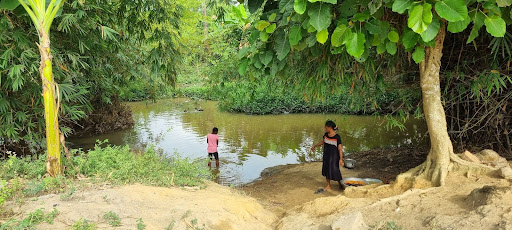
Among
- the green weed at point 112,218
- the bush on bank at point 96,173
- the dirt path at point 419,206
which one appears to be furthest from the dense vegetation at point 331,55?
Answer: the green weed at point 112,218

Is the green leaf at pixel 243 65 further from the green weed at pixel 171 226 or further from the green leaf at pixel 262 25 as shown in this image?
the green weed at pixel 171 226

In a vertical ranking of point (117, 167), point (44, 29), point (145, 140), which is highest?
point (44, 29)

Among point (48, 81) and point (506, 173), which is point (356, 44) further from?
point (48, 81)

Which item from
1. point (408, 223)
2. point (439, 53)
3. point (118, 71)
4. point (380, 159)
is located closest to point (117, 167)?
point (408, 223)

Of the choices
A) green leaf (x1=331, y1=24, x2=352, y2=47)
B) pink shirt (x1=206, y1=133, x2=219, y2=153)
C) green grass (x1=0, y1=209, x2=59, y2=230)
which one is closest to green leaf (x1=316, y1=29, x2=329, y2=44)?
green leaf (x1=331, y1=24, x2=352, y2=47)

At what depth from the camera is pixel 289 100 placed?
1891 centimetres

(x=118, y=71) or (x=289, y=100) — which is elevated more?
(x=118, y=71)

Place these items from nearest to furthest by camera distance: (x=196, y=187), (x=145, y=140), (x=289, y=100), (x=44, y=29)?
→ (x=44, y=29)
(x=196, y=187)
(x=145, y=140)
(x=289, y=100)

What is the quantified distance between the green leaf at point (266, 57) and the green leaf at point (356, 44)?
0.82 metres

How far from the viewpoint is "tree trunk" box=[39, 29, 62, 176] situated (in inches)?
133

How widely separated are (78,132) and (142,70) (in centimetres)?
391

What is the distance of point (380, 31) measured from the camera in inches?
114

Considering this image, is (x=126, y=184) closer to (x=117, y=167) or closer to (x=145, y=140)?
(x=117, y=167)

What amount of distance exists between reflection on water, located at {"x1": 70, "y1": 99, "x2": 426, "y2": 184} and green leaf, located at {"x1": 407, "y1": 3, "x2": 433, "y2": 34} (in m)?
4.94
